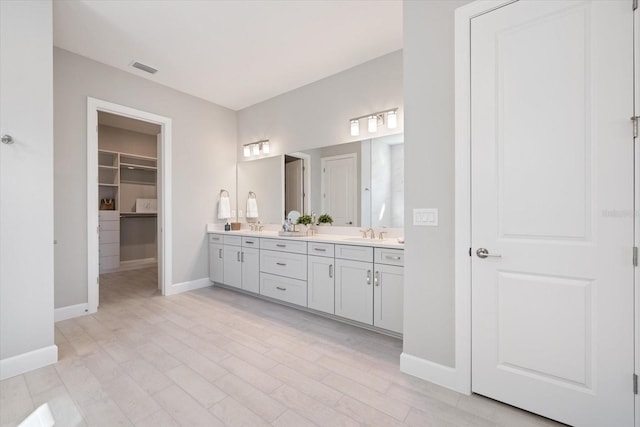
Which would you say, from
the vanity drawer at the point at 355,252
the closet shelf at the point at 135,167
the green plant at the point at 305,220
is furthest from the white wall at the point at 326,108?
the closet shelf at the point at 135,167

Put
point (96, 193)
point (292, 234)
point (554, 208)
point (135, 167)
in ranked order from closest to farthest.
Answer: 1. point (554, 208)
2. point (96, 193)
3. point (292, 234)
4. point (135, 167)

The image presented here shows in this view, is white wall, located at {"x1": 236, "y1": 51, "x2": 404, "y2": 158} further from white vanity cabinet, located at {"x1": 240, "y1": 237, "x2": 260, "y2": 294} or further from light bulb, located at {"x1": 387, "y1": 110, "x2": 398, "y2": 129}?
white vanity cabinet, located at {"x1": 240, "y1": 237, "x2": 260, "y2": 294}

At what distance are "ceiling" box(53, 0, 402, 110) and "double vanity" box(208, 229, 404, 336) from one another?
2037mm

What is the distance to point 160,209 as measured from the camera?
3.99 meters

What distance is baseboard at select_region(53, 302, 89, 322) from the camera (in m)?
2.90

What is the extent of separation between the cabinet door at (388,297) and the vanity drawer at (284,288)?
88 centimetres

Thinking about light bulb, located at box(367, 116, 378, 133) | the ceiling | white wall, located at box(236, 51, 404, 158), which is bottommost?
light bulb, located at box(367, 116, 378, 133)

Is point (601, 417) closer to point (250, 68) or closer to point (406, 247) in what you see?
point (406, 247)

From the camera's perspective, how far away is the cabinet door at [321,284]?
2830 millimetres

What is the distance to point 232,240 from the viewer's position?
3.90m

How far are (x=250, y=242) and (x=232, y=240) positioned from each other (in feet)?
1.34

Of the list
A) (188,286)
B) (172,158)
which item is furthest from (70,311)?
(172,158)

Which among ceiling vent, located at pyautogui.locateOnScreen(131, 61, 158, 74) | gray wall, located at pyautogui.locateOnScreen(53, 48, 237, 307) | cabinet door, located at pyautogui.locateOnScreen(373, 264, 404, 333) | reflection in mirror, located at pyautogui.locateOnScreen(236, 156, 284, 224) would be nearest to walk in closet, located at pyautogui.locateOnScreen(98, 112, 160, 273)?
gray wall, located at pyautogui.locateOnScreen(53, 48, 237, 307)

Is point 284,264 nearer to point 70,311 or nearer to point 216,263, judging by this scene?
point 216,263
